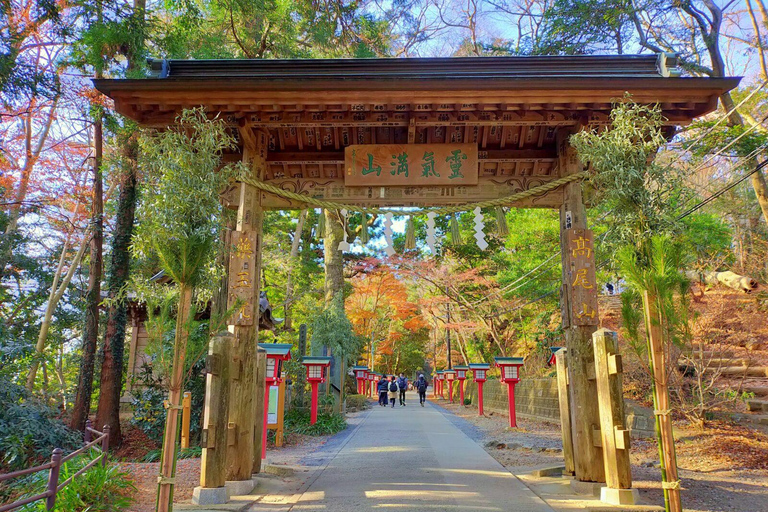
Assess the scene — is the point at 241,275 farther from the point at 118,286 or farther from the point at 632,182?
the point at 118,286

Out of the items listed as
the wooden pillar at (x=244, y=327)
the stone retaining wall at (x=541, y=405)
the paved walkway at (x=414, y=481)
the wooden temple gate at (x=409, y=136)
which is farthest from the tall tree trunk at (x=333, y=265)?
the wooden pillar at (x=244, y=327)

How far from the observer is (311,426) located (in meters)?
12.9

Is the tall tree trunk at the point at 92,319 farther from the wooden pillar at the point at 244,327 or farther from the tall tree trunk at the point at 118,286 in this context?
the wooden pillar at the point at 244,327

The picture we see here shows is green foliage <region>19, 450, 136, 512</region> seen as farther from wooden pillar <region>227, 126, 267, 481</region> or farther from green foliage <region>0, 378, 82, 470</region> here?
green foliage <region>0, 378, 82, 470</region>

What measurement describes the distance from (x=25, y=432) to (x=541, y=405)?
42.3 feet

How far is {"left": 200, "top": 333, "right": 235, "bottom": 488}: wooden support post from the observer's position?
5.21 m

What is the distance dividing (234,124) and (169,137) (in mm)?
1219

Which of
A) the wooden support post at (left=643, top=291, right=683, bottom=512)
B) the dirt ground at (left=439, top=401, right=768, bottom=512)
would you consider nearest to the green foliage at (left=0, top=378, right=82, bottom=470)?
the dirt ground at (left=439, top=401, right=768, bottom=512)

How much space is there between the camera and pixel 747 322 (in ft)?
30.5

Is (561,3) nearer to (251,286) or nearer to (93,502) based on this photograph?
(251,286)

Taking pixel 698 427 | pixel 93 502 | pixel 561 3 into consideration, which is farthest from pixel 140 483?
pixel 561 3

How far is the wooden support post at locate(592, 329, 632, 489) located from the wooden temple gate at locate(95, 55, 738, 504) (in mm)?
450

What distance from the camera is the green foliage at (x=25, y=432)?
7632mm

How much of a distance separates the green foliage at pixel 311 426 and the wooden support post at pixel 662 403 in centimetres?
974
